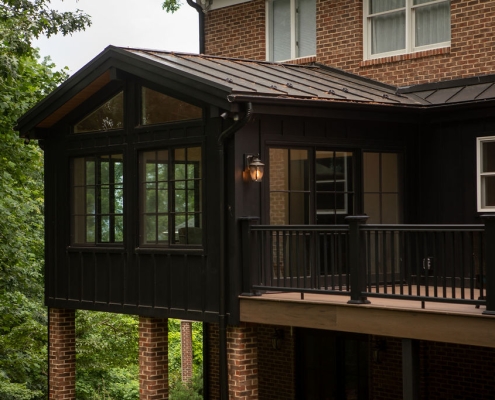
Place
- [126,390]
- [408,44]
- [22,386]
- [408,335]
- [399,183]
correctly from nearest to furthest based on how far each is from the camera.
Answer: [408,335]
[399,183]
[408,44]
[22,386]
[126,390]

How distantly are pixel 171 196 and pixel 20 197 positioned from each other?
10.6 m

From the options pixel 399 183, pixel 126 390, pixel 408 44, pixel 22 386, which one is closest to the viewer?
pixel 399 183

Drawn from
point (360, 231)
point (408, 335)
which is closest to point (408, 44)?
point (360, 231)

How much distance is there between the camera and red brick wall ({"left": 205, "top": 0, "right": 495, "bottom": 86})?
14.2 meters

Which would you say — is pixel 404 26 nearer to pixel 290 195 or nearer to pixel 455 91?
pixel 455 91

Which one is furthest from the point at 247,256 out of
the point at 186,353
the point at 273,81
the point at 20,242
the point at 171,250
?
the point at 186,353

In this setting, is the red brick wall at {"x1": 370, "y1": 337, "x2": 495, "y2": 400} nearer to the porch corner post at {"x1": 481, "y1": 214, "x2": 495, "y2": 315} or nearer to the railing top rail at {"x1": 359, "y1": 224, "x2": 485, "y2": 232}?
the railing top rail at {"x1": 359, "y1": 224, "x2": 485, "y2": 232}

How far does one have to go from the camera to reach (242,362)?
12398mm

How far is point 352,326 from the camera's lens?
36.0 ft

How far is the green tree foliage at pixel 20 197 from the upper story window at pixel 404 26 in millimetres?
6287

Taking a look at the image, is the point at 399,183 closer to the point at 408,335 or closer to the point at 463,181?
the point at 463,181

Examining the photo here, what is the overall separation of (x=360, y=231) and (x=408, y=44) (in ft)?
17.1

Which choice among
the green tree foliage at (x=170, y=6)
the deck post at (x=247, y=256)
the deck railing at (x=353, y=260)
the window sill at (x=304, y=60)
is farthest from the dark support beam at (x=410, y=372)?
the green tree foliage at (x=170, y=6)

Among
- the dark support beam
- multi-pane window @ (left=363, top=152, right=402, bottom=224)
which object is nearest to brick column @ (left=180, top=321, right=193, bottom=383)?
multi-pane window @ (left=363, top=152, right=402, bottom=224)
